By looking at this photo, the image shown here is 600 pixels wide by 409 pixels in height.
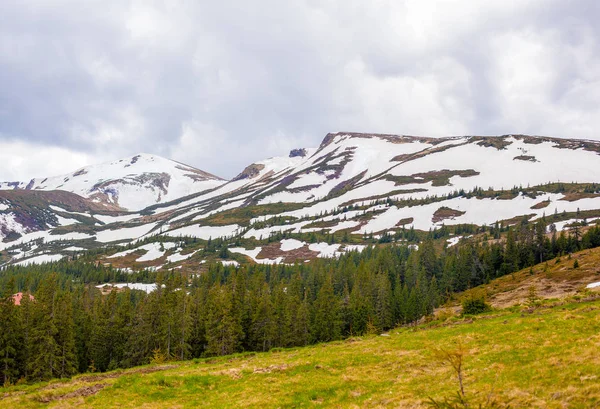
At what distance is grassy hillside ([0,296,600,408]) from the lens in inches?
676

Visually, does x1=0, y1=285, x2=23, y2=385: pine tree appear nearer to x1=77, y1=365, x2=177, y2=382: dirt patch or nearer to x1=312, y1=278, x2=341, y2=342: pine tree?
x1=77, y1=365, x2=177, y2=382: dirt patch

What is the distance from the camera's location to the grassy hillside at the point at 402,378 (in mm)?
17172

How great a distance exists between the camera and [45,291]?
6656 cm

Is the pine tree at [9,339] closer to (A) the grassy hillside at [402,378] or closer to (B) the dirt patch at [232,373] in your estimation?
(A) the grassy hillside at [402,378]

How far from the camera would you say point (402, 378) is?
2306 centimetres

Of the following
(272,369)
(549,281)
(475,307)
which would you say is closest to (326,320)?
(475,307)

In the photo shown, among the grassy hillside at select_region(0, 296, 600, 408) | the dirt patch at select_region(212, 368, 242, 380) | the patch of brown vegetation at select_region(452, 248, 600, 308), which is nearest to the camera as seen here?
the grassy hillside at select_region(0, 296, 600, 408)

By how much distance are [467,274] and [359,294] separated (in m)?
42.6

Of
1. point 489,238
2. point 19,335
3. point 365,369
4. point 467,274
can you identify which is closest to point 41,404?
point 365,369

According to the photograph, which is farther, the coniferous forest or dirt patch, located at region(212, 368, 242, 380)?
the coniferous forest

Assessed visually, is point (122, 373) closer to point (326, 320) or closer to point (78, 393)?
point (78, 393)

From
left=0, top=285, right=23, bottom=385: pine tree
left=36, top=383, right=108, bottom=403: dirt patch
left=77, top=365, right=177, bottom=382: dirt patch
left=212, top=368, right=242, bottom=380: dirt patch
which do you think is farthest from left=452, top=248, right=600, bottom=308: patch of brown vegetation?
left=0, top=285, right=23, bottom=385: pine tree

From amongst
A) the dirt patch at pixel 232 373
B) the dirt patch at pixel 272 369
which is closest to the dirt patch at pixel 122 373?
the dirt patch at pixel 232 373

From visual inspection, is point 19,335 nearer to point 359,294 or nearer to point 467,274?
Answer: point 359,294
